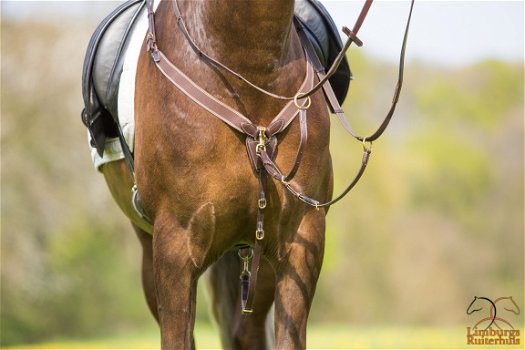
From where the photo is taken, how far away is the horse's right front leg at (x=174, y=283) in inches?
174

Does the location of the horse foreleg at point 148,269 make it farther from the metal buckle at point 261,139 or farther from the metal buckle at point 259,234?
the metal buckle at point 261,139

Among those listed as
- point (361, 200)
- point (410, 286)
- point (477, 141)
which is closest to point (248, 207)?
point (410, 286)

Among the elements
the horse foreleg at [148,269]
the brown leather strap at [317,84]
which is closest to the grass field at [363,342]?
the horse foreleg at [148,269]

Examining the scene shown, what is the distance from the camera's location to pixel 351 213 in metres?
40.3

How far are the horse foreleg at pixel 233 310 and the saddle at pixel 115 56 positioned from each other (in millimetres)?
1356

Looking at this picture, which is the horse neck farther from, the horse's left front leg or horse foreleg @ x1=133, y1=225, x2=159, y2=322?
horse foreleg @ x1=133, y1=225, x2=159, y2=322

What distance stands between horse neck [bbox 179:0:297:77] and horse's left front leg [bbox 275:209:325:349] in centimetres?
78

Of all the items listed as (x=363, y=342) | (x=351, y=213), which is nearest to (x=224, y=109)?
(x=363, y=342)

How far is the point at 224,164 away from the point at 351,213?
36.3 metres

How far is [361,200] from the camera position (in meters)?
41.9

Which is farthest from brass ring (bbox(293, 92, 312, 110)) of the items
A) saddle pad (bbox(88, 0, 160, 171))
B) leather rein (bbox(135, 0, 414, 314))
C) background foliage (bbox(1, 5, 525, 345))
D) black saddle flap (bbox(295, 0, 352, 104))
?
background foliage (bbox(1, 5, 525, 345))

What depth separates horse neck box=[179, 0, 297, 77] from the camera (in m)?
4.18

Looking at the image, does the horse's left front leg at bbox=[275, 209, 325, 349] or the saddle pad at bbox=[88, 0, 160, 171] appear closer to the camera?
the horse's left front leg at bbox=[275, 209, 325, 349]
